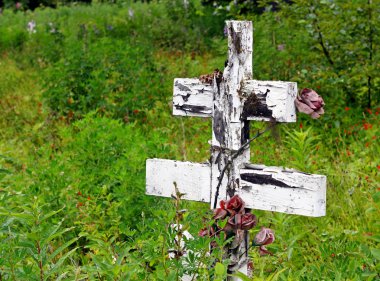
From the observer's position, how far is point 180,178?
2562 mm

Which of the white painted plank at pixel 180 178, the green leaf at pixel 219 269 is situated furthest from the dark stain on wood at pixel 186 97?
the green leaf at pixel 219 269

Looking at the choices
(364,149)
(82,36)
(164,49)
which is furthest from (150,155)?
(164,49)

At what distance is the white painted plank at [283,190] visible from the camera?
2.29m

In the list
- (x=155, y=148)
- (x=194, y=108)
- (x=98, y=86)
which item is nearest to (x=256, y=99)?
(x=194, y=108)

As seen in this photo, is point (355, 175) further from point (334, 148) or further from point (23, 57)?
point (23, 57)

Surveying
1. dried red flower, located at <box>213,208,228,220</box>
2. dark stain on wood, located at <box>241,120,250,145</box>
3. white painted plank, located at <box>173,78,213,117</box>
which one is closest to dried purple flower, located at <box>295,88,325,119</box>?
dark stain on wood, located at <box>241,120,250,145</box>

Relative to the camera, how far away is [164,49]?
30.9 feet

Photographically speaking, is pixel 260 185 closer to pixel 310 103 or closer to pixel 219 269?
pixel 310 103

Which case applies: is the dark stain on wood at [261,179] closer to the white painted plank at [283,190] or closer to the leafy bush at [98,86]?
the white painted plank at [283,190]

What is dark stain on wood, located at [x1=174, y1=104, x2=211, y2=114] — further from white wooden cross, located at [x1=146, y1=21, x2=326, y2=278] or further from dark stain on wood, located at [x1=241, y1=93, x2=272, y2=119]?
dark stain on wood, located at [x1=241, y1=93, x2=272, y2=119]

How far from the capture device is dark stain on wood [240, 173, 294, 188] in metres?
2.35

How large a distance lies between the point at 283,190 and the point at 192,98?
A: 510mm

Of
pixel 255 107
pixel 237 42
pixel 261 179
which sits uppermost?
pixel 237 42

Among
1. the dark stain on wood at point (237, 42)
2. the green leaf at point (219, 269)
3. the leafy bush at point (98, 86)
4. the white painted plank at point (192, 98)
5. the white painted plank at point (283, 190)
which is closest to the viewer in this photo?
the green leaf at point (219, 269)
